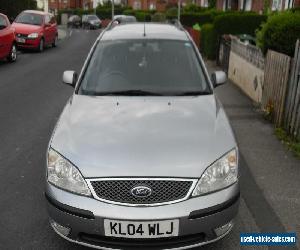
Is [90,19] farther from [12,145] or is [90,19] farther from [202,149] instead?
[202,149]

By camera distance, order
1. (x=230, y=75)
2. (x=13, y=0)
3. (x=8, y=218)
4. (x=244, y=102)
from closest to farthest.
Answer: (x=8, y=218), (x=244, y=102), (x=230, y=75), (x=13, y=0)

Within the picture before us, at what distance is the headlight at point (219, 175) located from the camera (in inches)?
121

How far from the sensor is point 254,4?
94.9ft

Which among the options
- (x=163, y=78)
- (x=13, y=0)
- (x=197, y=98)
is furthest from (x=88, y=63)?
(x=13, y=0)

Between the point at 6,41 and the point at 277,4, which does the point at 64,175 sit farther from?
the point at 277,4

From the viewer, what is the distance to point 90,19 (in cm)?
5016

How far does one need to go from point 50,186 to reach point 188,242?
118 centimetres

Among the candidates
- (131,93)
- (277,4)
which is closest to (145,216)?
(131,93)

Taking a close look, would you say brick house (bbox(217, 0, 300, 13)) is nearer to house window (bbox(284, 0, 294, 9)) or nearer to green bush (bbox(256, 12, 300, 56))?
house window (bbox(284, 0, 294, 9))

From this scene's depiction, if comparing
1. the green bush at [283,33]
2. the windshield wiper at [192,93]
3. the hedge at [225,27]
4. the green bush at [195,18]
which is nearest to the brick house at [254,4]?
the hedge at [225,27]

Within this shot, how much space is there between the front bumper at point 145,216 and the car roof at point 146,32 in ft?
8.04

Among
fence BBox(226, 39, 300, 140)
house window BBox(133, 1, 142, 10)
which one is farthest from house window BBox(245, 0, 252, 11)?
house window BBox(133, 1, 142, 10)

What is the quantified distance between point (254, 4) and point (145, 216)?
93.8ft

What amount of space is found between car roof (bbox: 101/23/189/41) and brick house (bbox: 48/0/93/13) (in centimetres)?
8671
